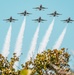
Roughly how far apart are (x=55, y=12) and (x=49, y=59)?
104 m

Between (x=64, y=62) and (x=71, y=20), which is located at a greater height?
(x=71, y=20)

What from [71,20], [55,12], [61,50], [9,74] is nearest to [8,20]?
[55,12]

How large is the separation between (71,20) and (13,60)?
335ft

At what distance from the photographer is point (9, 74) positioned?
35.7 m

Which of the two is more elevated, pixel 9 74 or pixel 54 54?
pixel 54 54

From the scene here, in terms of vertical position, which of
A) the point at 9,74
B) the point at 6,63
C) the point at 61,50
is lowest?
the point at 9,74

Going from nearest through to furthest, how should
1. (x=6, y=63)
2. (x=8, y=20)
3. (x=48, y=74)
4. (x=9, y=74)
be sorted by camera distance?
(x=9, y=74), (x=48, y=74), (x=6, y=63), (x=8, y=20)

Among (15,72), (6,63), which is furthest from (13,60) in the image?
(15,72)

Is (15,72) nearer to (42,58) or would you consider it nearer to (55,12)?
(42,58)

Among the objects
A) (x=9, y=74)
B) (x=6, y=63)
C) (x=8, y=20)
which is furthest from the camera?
(x=8, y=20)

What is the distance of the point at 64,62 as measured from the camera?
45.4 metres

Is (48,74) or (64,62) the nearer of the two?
(48,74)

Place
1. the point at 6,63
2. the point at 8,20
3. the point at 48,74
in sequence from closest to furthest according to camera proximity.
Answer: the point at 48,74 → the point at 6,63 → the point at 8,20

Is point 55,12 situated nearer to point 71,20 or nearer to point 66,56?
point 71,20
